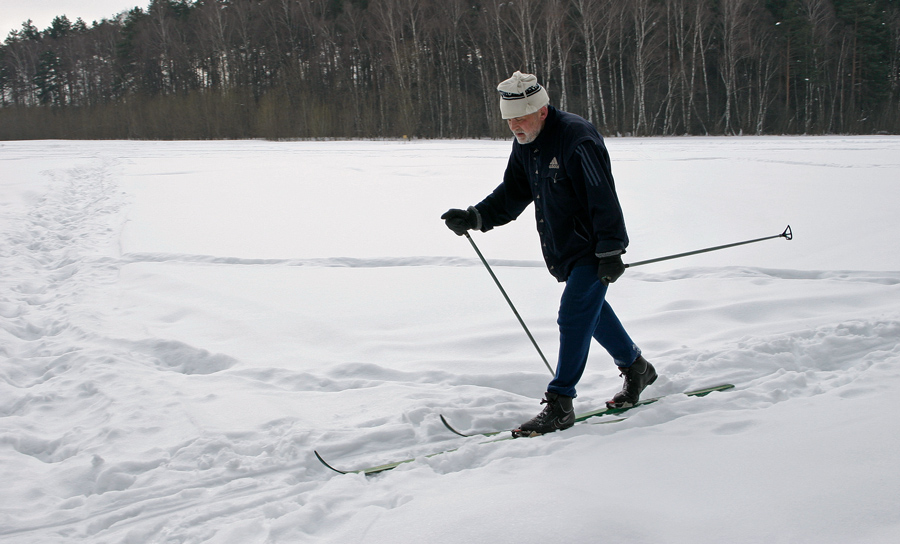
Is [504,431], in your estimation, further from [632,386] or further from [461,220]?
[461,220]

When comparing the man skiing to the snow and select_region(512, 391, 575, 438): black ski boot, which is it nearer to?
select_region(512, 391, 575, 438): black ski boot

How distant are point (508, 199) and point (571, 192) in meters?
0.51

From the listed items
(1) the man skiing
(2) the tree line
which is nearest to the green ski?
(1) the man skiing

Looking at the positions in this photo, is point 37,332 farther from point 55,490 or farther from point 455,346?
point 455,346

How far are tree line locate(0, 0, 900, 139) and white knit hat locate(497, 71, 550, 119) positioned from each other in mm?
24626

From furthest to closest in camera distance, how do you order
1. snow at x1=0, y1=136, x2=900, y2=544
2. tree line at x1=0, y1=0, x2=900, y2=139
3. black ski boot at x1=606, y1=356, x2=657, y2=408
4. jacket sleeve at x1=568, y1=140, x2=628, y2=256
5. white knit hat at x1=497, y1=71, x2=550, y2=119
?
tree line at x1=0, y1=0, x2=900, y2=139
black ski boot at x1=606, y1=356, x2=657, y2=408
white knit hat at x1=497, y1=71, x2=550, y2=119
jacket sleeve at x1=568, y1=140, x2=628, y2=256
snow at x1=0, y1=136, x2=900, y2=544

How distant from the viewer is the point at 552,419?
2580 millimetres

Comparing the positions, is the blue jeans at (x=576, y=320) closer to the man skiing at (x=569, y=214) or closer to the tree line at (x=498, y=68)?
the man skiing at (x=569, y=214)

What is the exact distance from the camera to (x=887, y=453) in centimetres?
205

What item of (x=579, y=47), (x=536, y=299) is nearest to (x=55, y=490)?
(x=536, y=299)

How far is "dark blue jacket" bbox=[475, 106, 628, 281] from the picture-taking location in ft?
7.82

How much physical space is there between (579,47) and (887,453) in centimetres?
3144

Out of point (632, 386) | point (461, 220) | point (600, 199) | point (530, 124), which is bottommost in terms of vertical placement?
point (632, 386)

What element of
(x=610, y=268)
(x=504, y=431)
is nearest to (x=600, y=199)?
(x=610, y=268)
